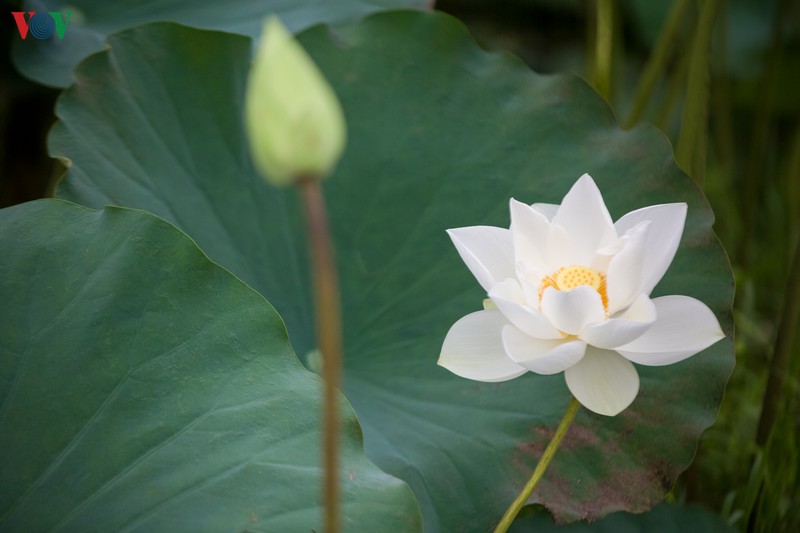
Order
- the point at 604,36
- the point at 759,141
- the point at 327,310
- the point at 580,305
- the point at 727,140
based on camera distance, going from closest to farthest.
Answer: the point at 327,310
the point at 580,305
the point at 604,36
the point at 759,141
the point at 727,140

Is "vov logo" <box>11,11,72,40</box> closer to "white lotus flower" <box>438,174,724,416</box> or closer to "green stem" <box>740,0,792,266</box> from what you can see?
"white lotus flower" <box>438,174,724,416</box>

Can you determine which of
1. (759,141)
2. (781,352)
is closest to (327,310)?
(781,352)

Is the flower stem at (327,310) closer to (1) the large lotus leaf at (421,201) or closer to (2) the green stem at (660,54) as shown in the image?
(1) the large lotus leaf at (421,201)

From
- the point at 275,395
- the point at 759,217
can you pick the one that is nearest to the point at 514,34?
the point at 759,217

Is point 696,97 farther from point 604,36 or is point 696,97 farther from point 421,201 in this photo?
point 421,201

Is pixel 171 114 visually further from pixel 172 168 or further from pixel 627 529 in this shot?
pixel 627 529
